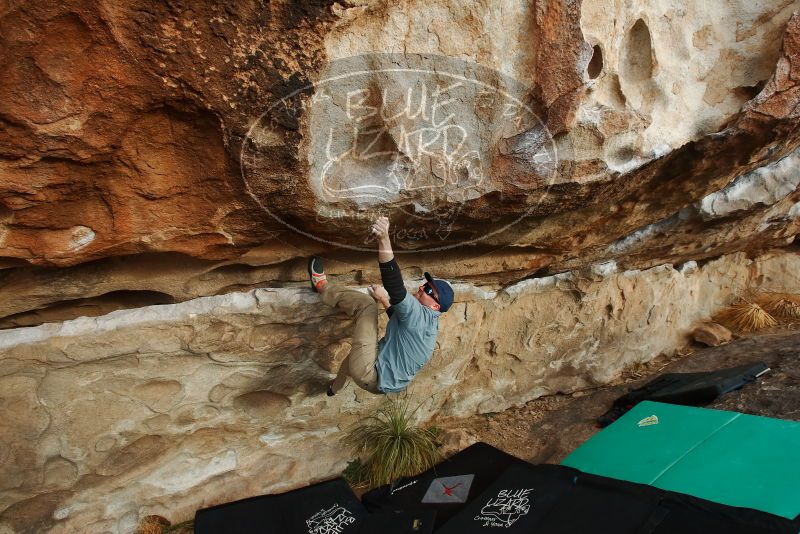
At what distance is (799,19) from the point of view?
3029mm

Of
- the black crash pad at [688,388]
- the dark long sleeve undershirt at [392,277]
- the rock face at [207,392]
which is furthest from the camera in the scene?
the black crash pad at [688,388]

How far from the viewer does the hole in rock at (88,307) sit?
2850 mm

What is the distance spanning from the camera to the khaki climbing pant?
293cm

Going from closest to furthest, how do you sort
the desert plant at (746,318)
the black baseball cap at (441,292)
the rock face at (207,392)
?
1. the rock face at (207,392)
2. the black baseball cap at (441,292)
3. the desert plant at (746,318)

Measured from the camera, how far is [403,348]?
288 centimetres

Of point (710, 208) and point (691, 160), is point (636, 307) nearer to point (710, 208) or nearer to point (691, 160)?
point (710, 208)

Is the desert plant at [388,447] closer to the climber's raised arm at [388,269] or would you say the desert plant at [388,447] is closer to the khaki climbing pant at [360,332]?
the khaki climbing pant at [360,332]

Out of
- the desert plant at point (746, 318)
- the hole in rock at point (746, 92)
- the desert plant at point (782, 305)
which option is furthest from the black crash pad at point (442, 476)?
the desert plant at point (782, 305)

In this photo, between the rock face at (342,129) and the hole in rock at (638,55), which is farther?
the hole in rock at (638,55)

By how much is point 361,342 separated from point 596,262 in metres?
2.38

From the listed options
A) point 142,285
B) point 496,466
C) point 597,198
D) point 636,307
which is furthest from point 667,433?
point 142,285

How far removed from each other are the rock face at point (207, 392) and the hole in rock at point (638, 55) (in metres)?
1.68

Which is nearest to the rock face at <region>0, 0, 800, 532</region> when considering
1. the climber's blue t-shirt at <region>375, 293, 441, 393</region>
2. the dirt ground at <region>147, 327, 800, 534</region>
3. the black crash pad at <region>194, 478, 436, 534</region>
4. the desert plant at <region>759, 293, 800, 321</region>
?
the black crash pad at <region>194, 478, 436, 534</region>

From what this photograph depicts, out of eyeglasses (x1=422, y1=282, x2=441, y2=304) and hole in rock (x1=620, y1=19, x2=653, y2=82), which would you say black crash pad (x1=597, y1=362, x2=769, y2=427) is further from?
hole in rock (x1=620, y1=19, x2=653, y2=82)
